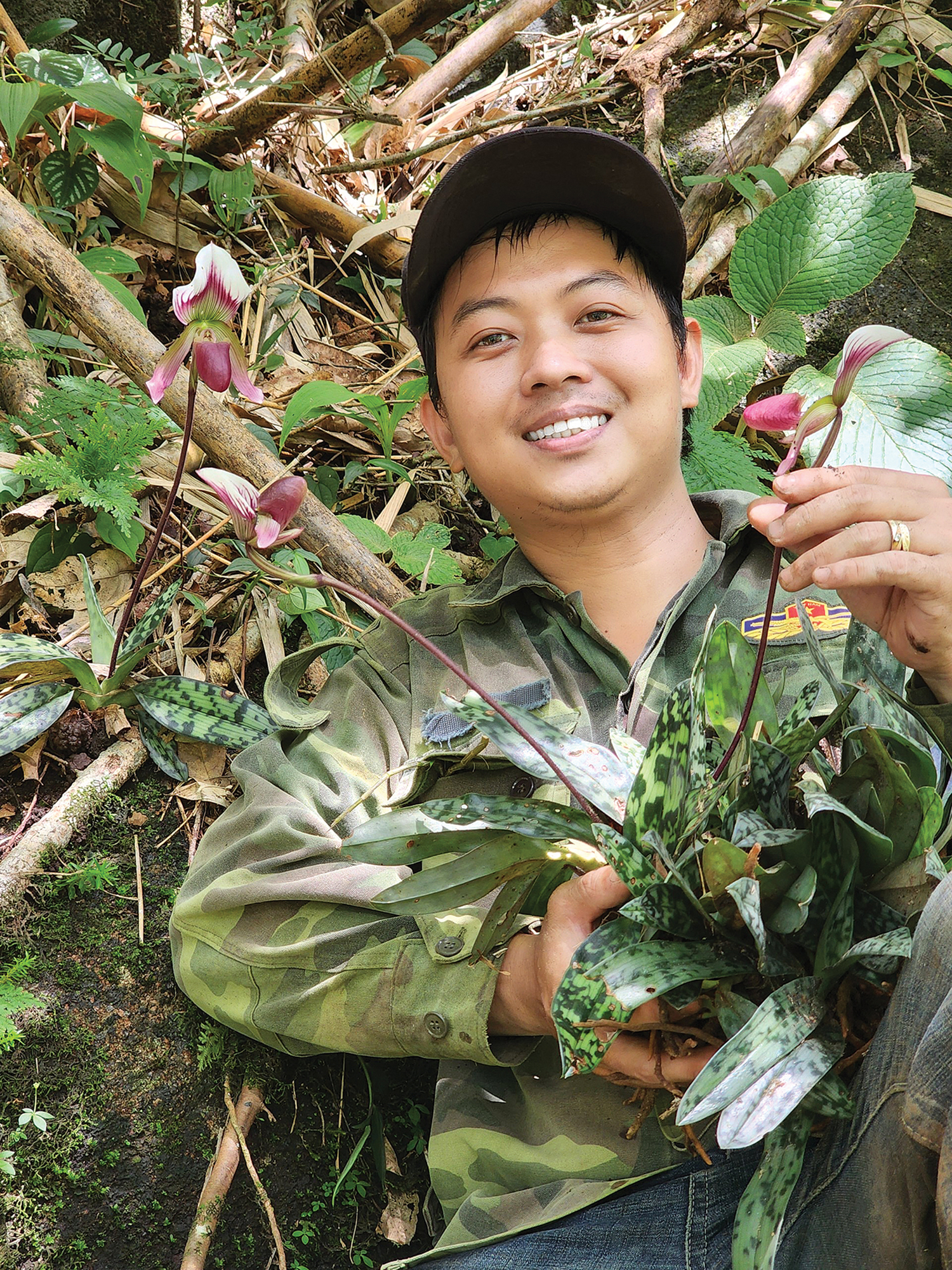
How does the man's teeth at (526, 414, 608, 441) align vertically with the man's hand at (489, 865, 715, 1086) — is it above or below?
above

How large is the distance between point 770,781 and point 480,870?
0.36m

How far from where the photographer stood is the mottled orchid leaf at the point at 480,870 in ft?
4.13

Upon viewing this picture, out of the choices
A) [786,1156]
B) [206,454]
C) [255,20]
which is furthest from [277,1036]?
[255,20]

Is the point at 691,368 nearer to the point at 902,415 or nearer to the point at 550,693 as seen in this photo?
the point at 902,415

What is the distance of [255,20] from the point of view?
10.6ft

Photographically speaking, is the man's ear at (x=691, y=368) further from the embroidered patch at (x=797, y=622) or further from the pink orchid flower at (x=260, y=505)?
the pink orchid flower at (x=260, y=505)

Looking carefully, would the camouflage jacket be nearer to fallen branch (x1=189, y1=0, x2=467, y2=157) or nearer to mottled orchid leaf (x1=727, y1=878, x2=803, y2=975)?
mottled orchid leaf (x1=727, y1=878, x2=803, y2=975)

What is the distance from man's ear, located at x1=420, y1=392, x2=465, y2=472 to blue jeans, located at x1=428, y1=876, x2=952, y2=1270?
4.27 feet

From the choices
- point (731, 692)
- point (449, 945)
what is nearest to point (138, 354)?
point (449, 945)

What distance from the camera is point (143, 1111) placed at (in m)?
1.64

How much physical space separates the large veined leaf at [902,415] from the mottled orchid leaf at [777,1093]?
1.25 m

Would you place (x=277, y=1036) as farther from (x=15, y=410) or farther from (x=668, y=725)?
(x=15, y=410)

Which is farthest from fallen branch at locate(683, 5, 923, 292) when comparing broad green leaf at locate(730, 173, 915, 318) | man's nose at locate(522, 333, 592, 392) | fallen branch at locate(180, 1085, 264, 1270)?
fallen branch at locate(180, 1085, 264, 1270)

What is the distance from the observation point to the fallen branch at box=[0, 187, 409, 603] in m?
2.09
